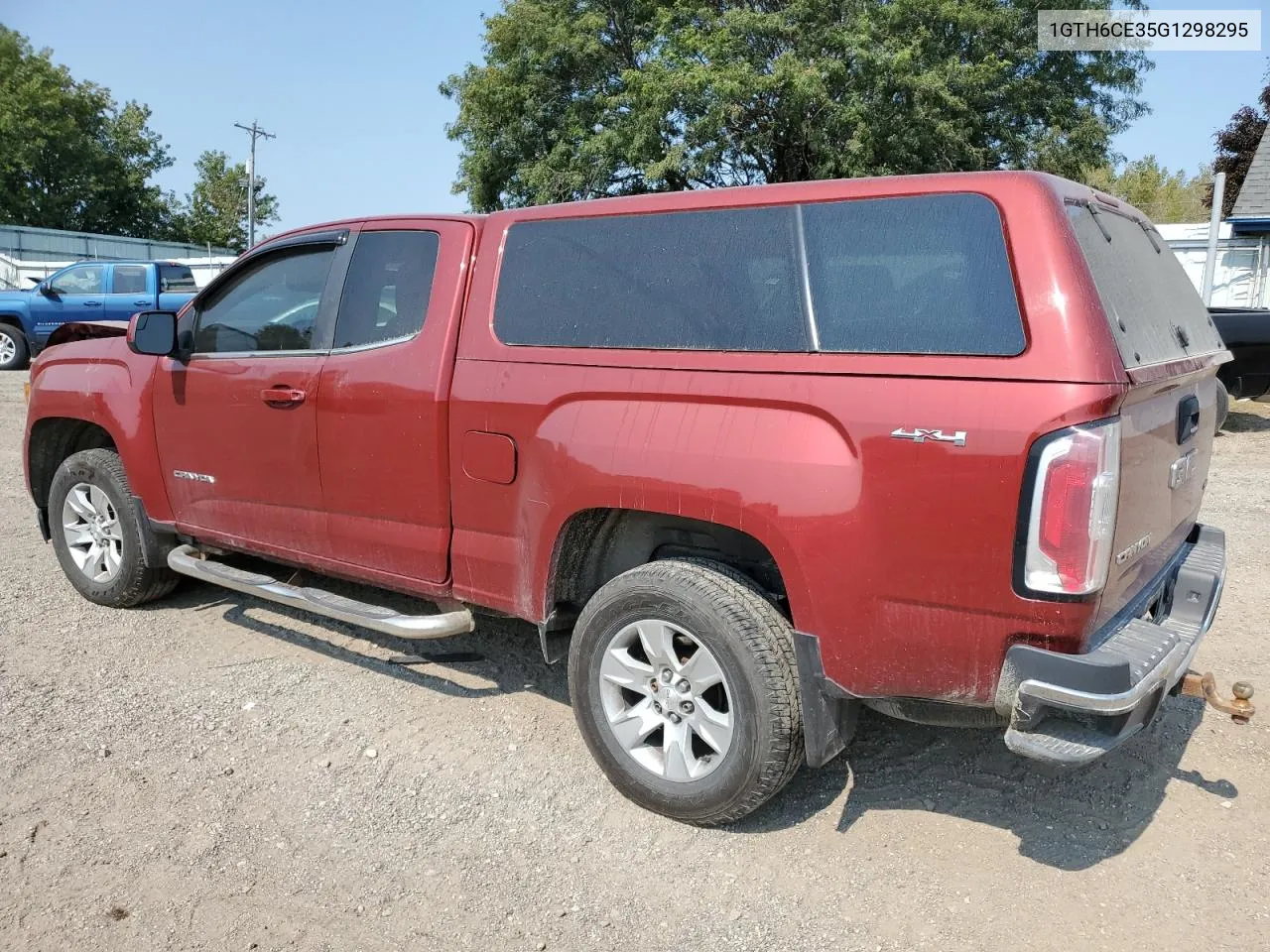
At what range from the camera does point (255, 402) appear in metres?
4.22

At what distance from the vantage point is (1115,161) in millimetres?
19094

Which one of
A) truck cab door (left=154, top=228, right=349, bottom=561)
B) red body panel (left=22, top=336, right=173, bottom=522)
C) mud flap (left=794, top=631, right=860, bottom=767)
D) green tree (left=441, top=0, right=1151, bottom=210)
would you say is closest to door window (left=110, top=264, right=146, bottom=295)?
green tree (left=441, top=0, right=1151, bottom=210)

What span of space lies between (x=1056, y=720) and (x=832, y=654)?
605mm

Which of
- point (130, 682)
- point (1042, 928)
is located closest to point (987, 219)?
point (1042, 928)

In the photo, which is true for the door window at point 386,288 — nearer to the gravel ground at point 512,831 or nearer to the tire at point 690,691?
the tire at point 690,691

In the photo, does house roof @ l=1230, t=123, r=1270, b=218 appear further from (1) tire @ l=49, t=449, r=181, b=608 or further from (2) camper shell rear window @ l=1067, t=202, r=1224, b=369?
(1) tire @ l=49, t=449, r=181, b=608

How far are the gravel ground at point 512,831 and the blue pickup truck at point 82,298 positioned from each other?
13.7 meters

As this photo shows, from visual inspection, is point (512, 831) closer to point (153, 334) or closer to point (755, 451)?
point (755, 451)

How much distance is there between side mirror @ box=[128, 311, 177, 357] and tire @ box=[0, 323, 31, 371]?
14647 millimetres

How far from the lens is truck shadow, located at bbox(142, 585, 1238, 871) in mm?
3211

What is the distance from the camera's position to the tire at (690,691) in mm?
2949

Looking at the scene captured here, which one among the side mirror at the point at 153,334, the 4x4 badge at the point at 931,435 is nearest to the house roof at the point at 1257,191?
the 4x4 badge at the point at 931,435

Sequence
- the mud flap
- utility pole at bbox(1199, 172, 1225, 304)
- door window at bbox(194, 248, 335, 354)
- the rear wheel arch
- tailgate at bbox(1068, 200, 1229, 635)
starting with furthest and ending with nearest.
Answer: utility pole at bbox(1199, 172, 1225, 304), door window at bbox(194, 248, 335, 354), the rear wheel arch, the mud flap, tailgate at bbox(1068, 200, 1229, 635)

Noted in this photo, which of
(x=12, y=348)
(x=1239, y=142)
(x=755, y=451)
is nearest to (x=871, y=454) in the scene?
(x=755, y=451)
